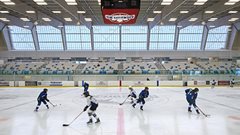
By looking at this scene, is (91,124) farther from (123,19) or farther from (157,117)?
(123,19)

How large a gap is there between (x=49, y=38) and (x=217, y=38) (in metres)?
27.8

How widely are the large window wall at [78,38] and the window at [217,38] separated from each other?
19967 millimetres

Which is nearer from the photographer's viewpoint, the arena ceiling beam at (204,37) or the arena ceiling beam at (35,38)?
the arena ceiling beam at (35,38)

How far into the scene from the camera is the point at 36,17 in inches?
1014

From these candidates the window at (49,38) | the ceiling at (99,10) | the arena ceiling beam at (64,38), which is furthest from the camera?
the window at (49,38)

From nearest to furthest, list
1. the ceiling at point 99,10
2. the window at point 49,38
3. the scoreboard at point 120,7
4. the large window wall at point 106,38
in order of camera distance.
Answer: the scoreboard at point 120,7 → the ceiling at point 99,10 → the window at point 49,38 → the large window wall at point 106,38

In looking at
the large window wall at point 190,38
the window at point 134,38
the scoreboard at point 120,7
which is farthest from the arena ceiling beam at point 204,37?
the scoreboard at point 120,7

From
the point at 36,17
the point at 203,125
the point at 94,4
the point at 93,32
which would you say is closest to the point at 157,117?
the point at 203,125

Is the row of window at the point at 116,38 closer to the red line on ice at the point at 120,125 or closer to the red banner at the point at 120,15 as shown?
the red banner at the point at 120,15

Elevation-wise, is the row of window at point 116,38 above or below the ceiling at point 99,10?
below

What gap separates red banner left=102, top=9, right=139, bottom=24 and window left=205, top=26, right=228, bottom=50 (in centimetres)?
2955

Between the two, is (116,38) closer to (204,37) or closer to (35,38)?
(35,38)

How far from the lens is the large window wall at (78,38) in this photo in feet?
117

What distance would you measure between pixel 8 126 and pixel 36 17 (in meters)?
20.1
